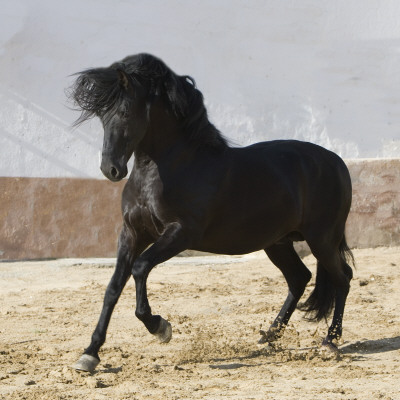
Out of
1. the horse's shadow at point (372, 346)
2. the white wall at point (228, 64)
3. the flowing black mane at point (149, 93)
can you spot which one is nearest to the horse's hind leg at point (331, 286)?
the horse's shadow at point (372, 346)

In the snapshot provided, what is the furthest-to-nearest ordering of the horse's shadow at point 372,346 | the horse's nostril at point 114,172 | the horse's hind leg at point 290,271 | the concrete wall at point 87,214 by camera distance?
the concrete wall at point 87,214 → the horse's hind leg at point 290,271 → the horse's shadow at point 372,346 → the horse's nostril at point 114,172

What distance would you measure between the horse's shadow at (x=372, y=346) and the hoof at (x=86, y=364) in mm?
1847

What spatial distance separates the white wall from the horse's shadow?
472 cm

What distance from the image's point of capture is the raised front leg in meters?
5.36

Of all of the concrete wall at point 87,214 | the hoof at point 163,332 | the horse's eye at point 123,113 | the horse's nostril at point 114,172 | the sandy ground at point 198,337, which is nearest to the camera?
the sandy ground at point 198,337

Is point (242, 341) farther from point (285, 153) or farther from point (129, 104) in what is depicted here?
point (129, 104)

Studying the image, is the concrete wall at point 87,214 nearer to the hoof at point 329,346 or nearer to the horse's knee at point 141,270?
the hoof at point 329,346

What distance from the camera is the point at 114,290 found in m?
5.50

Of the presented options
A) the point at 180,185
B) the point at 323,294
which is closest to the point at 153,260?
the point at 180,185

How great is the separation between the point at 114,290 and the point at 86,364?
20.6 inches

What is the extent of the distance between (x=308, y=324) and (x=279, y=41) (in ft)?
16.2

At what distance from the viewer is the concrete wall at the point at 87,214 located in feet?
33.6

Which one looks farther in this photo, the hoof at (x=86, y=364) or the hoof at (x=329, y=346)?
the hoof at (x=329, y=346)

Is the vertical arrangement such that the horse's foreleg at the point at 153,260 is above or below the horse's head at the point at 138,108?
below
